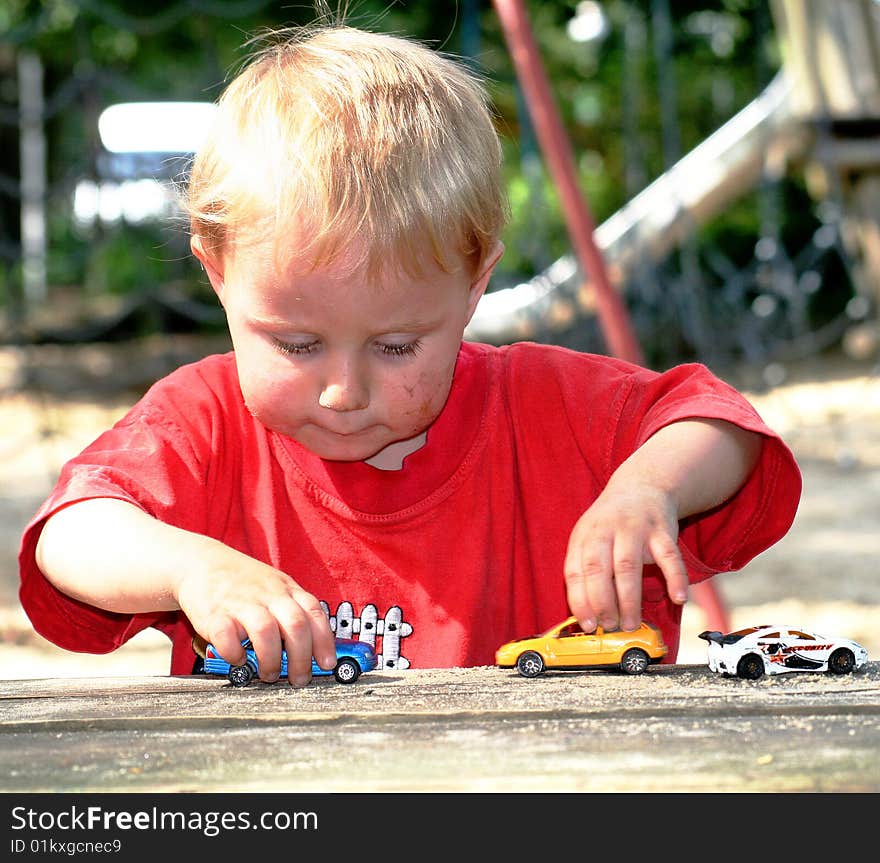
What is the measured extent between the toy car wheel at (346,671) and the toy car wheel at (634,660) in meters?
0.20

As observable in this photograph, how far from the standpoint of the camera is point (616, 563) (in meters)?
1.06

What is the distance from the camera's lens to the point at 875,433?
242 inches

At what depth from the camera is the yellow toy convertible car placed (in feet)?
3.28

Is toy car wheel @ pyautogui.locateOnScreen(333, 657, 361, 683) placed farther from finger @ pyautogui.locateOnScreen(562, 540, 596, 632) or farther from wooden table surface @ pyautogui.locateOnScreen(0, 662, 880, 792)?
finger @ pyautogui.locateOnScreen(562, 540, 596, 632)

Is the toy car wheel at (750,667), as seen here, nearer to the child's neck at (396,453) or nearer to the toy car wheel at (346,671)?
the toy car wheel at (346,671)

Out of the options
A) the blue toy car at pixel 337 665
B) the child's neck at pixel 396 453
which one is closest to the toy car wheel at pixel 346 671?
the blue toy car at pixel 337 665

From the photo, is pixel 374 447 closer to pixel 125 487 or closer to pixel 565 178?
pixel 125 487

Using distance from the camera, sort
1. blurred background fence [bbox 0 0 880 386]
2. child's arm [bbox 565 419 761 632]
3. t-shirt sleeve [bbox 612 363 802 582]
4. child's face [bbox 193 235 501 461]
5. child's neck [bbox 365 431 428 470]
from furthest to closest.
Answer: blurred background fence [bbox 0 0 880 386] → child's neck [bbox 365 431 428 470] → t-shirt sleeve [bbox 612 363 802 582] → child's face [bbox 193 235 501 461] → child's arm [bbox 565 419 761 632]

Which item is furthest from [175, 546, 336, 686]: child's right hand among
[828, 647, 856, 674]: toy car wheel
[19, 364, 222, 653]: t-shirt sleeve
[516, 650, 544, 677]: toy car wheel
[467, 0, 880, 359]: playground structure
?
[467, 0, 880, 359]: playground structure

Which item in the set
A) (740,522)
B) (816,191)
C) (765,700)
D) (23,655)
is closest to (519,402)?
(740,522)

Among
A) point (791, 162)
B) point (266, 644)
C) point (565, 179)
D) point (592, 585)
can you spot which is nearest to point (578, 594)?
point (592, 585)

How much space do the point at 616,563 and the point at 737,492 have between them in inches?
14.1

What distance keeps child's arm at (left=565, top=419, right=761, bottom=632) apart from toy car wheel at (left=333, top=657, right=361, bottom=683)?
184mm

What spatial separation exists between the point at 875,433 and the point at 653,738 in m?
5.71
